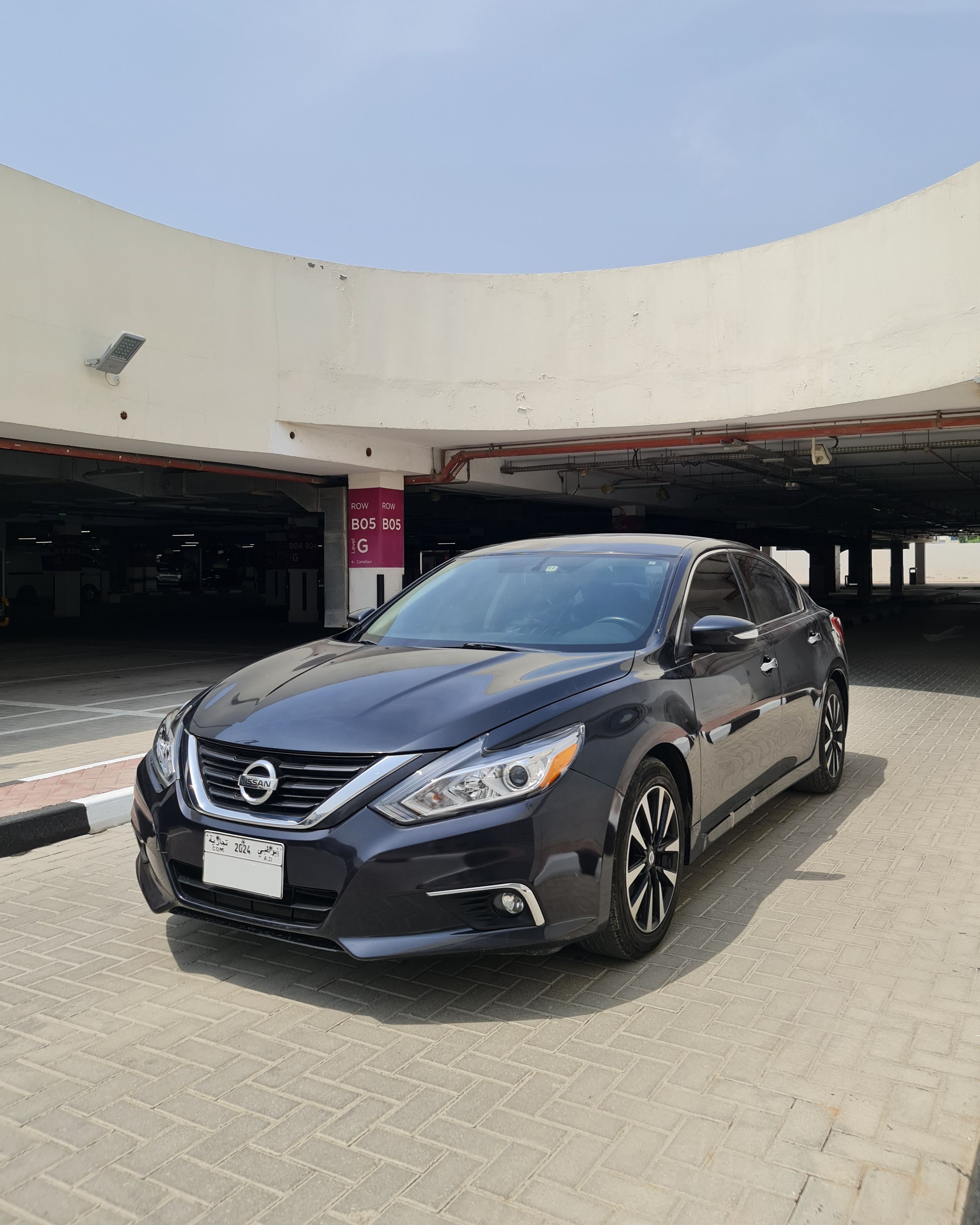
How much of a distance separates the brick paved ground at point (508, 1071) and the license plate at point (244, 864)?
0.43 meters

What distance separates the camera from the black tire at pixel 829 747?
20.5 feet

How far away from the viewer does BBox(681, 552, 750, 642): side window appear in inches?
181

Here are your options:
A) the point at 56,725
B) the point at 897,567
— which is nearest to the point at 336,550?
the point at 56,725

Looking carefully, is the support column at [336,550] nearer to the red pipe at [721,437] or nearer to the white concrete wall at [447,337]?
the red pipe at [721,437]

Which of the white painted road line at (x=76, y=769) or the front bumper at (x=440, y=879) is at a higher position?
the front bumper at (x=440, y=879)

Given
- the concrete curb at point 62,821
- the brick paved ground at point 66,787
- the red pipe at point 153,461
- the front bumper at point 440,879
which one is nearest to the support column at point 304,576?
the red pipe at point 153,461

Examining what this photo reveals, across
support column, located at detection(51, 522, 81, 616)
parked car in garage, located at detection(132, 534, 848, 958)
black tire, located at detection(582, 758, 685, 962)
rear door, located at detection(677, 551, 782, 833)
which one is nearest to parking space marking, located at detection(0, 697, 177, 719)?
parked car in garage, located at detection(132, 534, 848, 958)

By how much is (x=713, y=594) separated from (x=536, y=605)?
3.12 feet

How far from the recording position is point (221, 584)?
60.0 m

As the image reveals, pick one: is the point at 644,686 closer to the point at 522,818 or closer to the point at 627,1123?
the point at 522,818

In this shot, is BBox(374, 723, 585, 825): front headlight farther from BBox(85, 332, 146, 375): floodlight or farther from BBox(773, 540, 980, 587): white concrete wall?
BBox(773, 540, 980, 587): white concrete wall

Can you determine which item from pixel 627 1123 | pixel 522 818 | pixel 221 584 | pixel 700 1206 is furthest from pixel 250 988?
pixel 221 584

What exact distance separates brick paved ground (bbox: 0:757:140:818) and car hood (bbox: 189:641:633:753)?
259 centimetres

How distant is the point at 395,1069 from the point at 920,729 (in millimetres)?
7726
